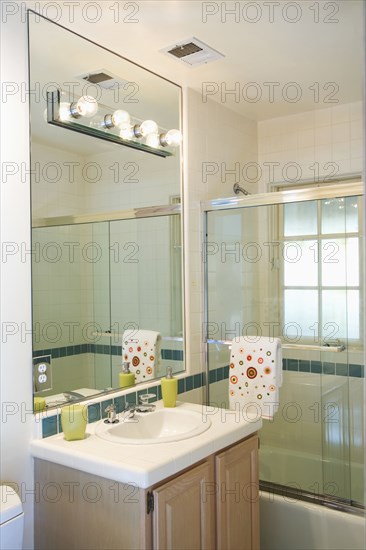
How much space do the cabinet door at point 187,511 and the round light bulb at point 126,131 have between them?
151cm

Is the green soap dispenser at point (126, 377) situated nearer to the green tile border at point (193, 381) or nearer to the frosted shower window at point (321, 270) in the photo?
the green tile border at point (193, 381)

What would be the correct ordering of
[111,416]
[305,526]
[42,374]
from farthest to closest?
[305,526] < [111,416] < [42,374]

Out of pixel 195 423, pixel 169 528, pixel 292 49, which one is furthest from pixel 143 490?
pixel 292 49

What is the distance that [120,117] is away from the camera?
7.34 feet

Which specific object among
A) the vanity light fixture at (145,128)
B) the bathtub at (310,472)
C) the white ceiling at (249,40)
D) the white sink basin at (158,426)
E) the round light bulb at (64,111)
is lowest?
the bathtub at (310,472)

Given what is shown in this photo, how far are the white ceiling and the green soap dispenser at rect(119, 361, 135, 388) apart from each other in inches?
58.3

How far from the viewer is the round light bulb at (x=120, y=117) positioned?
7.28 ft

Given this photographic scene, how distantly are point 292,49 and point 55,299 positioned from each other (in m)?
1.56

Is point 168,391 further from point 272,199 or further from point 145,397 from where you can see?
point 272,199

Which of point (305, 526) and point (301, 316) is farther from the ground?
point (301, 316)

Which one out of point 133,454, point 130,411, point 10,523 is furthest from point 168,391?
point 10,523

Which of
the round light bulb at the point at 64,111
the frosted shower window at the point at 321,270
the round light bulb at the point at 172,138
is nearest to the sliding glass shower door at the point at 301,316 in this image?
the frosted shower window at the point at 321,270

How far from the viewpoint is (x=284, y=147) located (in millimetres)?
3150

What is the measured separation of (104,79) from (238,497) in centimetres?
194
